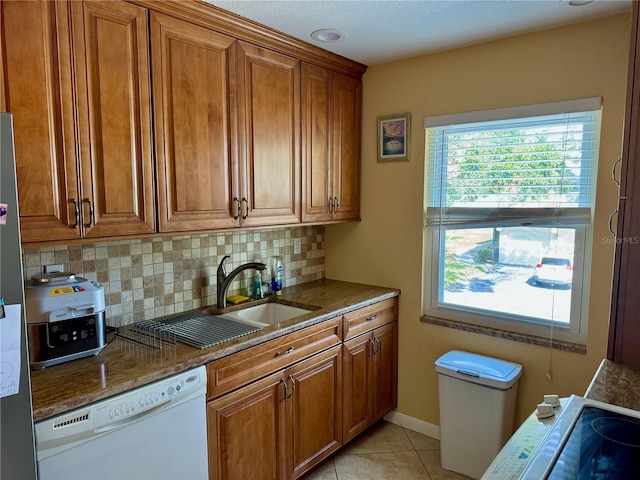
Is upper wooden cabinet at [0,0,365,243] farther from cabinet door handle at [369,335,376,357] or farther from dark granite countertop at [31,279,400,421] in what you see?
cabinet door handle at [369,335,376,357]

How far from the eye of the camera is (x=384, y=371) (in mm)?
2830

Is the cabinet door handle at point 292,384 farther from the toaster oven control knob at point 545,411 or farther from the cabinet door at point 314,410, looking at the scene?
the toaster oven control knob at point 545,411

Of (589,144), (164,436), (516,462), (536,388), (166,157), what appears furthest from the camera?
(536,388)

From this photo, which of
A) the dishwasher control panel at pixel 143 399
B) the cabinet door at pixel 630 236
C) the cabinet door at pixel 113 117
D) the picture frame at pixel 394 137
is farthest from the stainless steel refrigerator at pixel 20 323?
the picture frame at pixel 394 137

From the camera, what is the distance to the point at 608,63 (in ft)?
6.82

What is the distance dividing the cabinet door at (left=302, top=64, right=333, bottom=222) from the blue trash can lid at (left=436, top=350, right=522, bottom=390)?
3.71 ft

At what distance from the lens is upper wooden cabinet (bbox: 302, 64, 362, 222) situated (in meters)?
2.56

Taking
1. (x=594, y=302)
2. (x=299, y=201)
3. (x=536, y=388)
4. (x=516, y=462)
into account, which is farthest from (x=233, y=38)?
(x=536, y=388)

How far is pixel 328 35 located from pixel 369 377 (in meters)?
2.00

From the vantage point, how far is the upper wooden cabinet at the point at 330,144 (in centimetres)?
256

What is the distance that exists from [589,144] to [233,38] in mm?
1845

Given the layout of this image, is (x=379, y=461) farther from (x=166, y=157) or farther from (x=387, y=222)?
(x=166, y=157)

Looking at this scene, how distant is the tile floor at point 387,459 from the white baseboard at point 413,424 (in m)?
0.03

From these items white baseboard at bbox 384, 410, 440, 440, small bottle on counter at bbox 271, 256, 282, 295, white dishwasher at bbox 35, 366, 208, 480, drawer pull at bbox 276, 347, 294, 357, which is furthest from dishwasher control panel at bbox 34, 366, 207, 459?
white baseboard at bbox 384, 410, 440, 440
